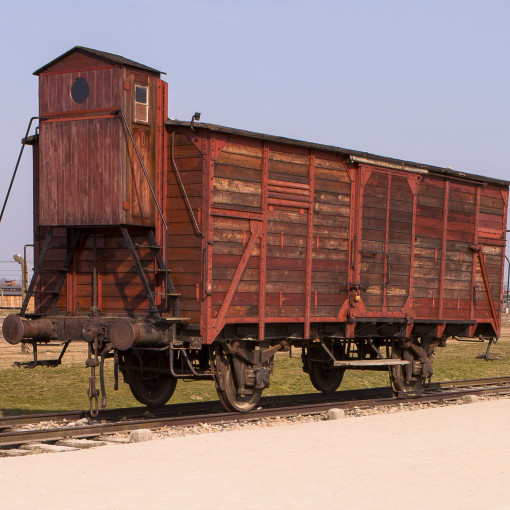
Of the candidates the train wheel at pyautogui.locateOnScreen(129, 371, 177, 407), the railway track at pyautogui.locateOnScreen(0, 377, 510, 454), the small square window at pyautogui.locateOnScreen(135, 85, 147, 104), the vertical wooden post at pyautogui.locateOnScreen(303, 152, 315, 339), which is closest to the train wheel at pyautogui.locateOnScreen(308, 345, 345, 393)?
the railway track at pyautogui.locateOnScreen(0, 377, 510, 454)

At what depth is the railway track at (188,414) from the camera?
11117 millimetres

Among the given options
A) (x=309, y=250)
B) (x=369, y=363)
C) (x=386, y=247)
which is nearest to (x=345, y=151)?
(x=309, y=250)

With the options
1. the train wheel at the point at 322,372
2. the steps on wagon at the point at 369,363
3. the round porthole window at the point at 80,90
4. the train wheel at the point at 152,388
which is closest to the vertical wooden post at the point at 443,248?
the steps on wagon at the point at 369,363

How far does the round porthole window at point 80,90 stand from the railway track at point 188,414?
4.57m

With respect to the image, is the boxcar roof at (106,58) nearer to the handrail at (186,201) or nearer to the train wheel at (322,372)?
the handrail at (186,201)

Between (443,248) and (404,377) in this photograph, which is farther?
(443,248)

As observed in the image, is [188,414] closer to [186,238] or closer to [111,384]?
[186,238]

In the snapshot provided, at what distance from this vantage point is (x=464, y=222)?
701 inches

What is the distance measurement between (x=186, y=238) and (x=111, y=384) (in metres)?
7.84

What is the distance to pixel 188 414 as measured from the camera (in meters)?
14.2

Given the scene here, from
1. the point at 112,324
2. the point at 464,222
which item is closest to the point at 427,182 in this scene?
the point at 464,222

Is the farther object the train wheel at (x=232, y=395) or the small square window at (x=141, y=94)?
the train wheel at (x=232, y=395)

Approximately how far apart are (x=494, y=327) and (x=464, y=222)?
2.57 meters

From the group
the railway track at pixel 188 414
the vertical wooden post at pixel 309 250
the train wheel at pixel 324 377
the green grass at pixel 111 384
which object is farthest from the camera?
the green grass at pixel 111 384
